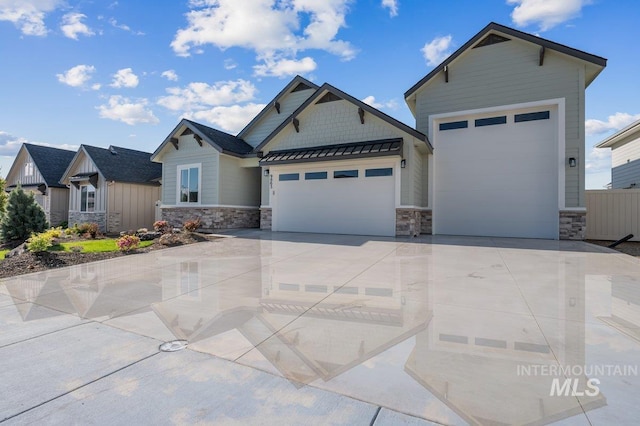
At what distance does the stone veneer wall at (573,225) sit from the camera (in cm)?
1173

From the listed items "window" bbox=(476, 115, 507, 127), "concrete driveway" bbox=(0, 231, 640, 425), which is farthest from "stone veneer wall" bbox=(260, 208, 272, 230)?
"window" bbox=(476, 115, 507, 127)

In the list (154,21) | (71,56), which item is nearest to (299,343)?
(154,21)

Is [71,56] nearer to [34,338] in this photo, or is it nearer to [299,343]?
[34,338]

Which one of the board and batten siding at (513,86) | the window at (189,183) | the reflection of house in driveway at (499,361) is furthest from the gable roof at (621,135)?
the window at (189,183)

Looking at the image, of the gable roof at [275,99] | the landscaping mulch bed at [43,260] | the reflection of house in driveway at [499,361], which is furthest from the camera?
the gable roof at [275,99]

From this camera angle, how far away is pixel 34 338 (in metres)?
3.44

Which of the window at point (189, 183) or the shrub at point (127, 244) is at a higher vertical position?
the window at point (189, 183)

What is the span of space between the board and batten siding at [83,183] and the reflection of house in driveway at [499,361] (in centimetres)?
2014

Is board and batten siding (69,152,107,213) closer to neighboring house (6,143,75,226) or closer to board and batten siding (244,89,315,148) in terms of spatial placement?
neighboring house (6,143,75,226)

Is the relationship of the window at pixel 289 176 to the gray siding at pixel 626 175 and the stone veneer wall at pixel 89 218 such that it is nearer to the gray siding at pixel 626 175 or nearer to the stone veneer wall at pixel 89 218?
the stone veneer wall at pixel 89 218

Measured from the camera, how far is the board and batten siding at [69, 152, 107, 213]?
18.3 meters

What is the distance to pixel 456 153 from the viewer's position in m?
13.8

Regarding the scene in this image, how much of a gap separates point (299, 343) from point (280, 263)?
4.26 meters

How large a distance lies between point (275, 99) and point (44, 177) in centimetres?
1767
